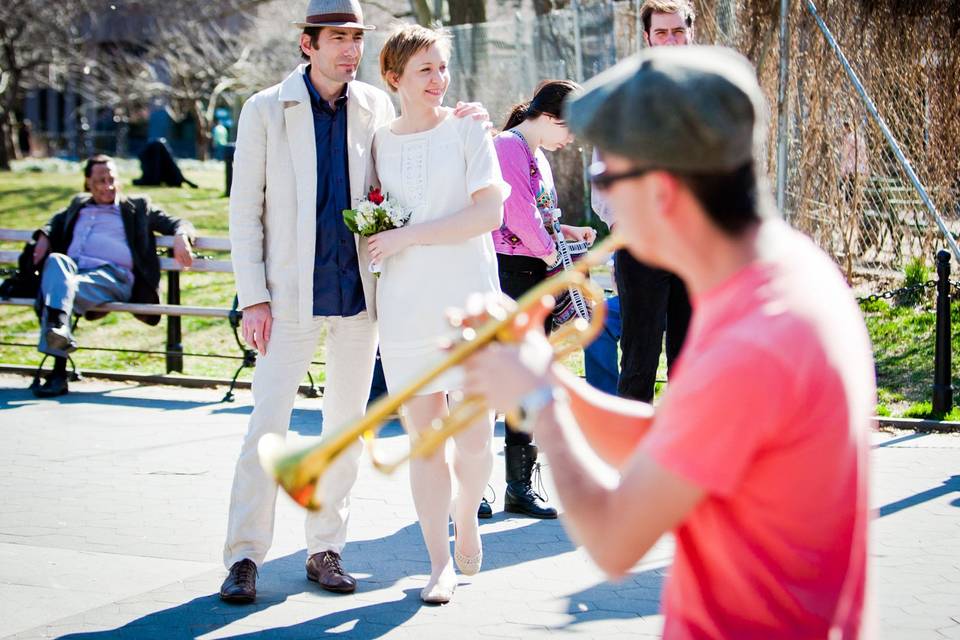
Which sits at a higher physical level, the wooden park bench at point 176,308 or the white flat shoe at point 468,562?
the wooden park bench at point 176,308

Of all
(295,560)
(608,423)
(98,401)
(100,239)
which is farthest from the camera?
(100,239)

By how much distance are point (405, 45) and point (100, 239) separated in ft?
19.0

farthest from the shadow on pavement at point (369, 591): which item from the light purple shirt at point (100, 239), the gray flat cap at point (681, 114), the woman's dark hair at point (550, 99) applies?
the light purple shirt at point (100, 239)

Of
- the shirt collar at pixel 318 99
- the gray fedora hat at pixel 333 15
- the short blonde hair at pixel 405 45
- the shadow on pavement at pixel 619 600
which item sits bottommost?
the shadow on pavement at pixel 619 600

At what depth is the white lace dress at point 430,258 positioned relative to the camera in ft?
14.6

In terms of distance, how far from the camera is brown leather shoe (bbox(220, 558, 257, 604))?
453 centimetres

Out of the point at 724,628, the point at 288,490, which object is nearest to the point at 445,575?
the point at 288,490

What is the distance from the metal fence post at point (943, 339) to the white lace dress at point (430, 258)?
412 cm

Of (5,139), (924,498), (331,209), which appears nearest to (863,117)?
→ (924,498)

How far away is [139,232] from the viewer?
948cm

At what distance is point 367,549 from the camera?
5344mm

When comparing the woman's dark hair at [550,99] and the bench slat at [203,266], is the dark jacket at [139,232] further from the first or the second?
the woman's dark hair at [550,99]

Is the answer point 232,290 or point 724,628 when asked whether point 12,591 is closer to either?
point 724,628

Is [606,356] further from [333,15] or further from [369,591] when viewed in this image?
[333,15]
